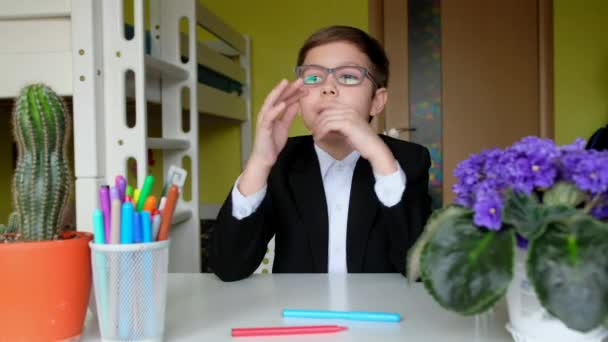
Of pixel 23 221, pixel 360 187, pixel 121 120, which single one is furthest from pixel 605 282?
pixel 121 120

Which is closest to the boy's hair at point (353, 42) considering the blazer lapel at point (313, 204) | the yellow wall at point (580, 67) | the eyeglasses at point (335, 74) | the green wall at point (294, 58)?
the eyeglasses at point (335, 74)

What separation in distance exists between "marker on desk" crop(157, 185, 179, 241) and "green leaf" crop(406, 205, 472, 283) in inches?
9.2

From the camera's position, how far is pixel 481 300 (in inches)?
16.5

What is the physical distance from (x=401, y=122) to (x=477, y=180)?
2.46 meters

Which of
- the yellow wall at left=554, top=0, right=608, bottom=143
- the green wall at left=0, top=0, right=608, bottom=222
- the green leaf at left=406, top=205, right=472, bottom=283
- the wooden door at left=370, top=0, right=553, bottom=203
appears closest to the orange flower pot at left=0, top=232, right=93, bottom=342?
the green leaf at left=406, top=205, right=472, bottom=283

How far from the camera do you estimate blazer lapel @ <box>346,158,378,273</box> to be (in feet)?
3.44

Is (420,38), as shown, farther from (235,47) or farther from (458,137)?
(235,47)

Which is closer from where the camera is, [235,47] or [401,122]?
[235,47]

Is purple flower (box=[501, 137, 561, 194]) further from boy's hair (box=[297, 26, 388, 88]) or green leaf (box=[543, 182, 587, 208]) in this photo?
boy's hair (box=[297, 26, 388, 88])

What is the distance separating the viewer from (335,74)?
1036 millimetres

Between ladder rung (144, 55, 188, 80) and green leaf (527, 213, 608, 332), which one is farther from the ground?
ladder rung (144, 55, 188, 80)

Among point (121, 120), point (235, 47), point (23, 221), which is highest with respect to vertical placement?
point (235, 47)

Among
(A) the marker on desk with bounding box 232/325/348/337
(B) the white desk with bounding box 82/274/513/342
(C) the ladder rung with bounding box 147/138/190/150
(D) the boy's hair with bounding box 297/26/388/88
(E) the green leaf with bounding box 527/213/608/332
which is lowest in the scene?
(B) the white desk with bounding box 82/274/513/342

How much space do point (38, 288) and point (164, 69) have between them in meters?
1.12
